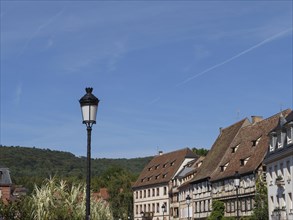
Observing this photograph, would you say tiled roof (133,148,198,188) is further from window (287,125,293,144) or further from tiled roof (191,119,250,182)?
window (287,125,293,144)

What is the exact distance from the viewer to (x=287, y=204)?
51.4 m

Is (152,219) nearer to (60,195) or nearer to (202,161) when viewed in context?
(202,161)

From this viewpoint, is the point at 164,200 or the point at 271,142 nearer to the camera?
the point at 271,142

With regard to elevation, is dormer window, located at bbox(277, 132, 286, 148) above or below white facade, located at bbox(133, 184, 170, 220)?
above

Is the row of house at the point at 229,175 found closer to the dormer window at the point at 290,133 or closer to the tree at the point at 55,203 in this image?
the dormer window at the point at 290,133

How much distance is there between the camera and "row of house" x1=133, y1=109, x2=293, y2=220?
52812 mm

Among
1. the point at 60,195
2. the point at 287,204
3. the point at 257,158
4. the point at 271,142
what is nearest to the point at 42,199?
the point at 60,195

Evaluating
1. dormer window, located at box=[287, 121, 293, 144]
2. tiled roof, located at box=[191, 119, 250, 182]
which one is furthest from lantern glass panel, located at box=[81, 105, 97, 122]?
tiled roof, located at box=[191, 119, 250, 182]

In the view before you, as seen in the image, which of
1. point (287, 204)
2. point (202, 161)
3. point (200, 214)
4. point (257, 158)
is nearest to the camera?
point (287, 204)

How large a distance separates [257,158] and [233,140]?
11685mm

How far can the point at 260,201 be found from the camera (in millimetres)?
58625

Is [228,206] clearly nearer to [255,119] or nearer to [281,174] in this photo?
[255,119]

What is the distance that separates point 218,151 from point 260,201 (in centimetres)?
1989

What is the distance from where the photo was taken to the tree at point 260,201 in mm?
56594
